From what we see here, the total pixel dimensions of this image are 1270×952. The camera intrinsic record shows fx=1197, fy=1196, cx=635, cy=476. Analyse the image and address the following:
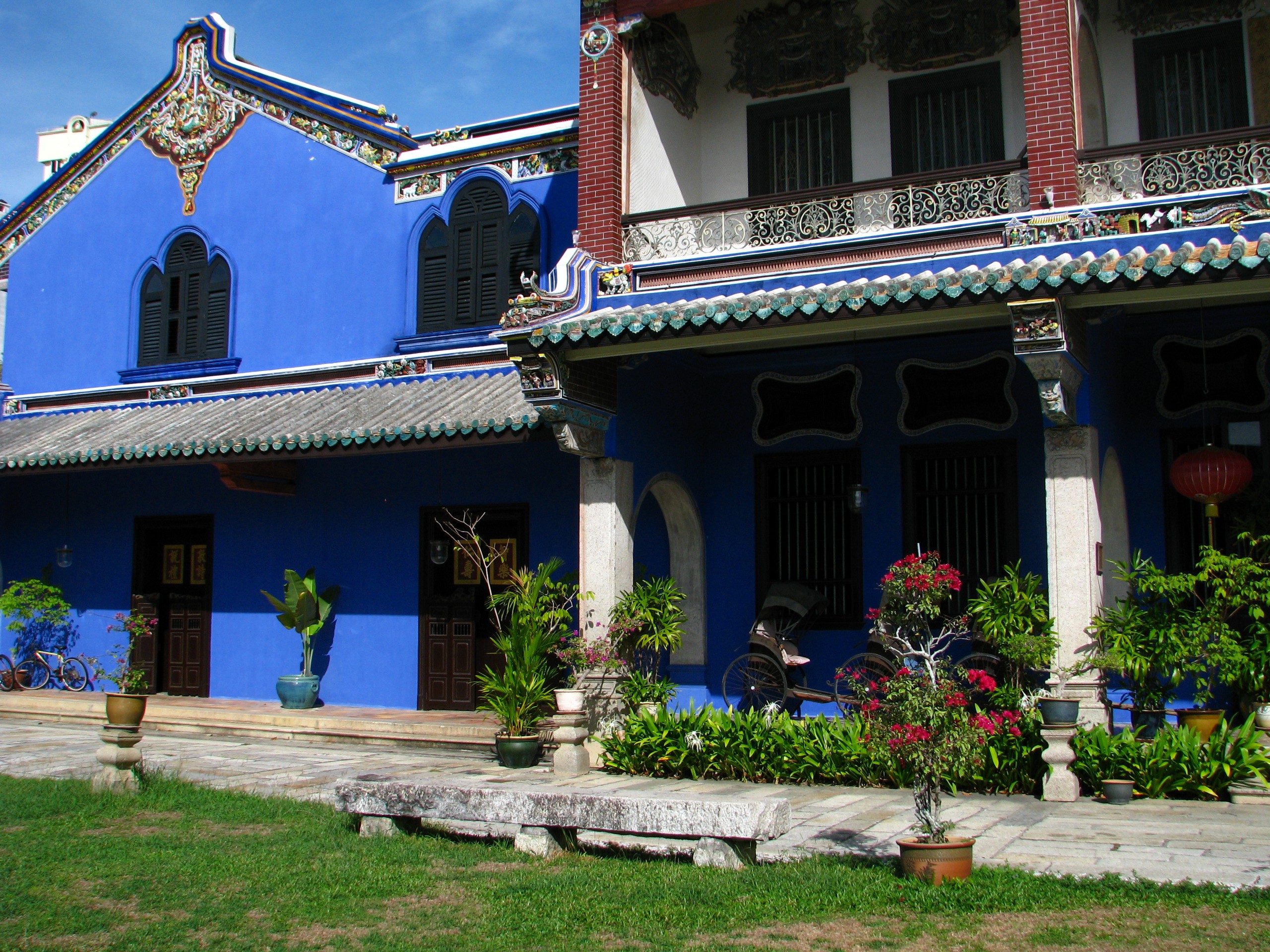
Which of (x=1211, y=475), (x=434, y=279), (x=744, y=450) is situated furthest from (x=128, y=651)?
(x=1211, y=475)

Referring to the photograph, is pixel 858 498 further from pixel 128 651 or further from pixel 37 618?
pixel 37 618

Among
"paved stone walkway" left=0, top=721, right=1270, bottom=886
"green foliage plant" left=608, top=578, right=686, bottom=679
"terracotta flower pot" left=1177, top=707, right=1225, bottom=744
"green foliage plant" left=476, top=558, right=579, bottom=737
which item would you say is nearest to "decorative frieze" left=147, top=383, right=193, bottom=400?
"paved stone walkway" left=0, top=721, right=1270, bottom=886

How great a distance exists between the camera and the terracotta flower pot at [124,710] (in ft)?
29.3

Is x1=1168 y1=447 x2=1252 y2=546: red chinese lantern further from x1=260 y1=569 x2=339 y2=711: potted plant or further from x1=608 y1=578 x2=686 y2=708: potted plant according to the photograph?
x1=260 y1=569 x2=339 y2=711: potted plant

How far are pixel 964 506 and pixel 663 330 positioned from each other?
12.3 ft

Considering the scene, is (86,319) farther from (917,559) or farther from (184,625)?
(917,559)

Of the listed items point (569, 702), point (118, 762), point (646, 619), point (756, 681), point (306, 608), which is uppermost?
point (306, 608)

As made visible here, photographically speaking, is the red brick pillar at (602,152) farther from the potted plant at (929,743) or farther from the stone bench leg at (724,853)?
the stone bench leg at (724,853)

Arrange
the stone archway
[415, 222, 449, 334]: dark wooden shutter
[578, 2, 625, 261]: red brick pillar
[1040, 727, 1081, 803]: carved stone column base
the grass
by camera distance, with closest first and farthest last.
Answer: the grass → [1040, 727, 1081, 803]: carved stone column base → [578, 2, 625, 261]: red brick pillar → the stone archway → [415, 222, 449, 334]: dark wooden shutter

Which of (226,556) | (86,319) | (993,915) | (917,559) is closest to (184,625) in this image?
(226,556)

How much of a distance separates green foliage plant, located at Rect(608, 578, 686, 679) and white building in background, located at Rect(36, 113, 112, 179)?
46.0 feet

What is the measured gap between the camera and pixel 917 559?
24.6ft

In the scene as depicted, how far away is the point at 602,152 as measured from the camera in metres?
12.1

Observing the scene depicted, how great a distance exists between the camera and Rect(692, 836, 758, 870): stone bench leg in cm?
666
